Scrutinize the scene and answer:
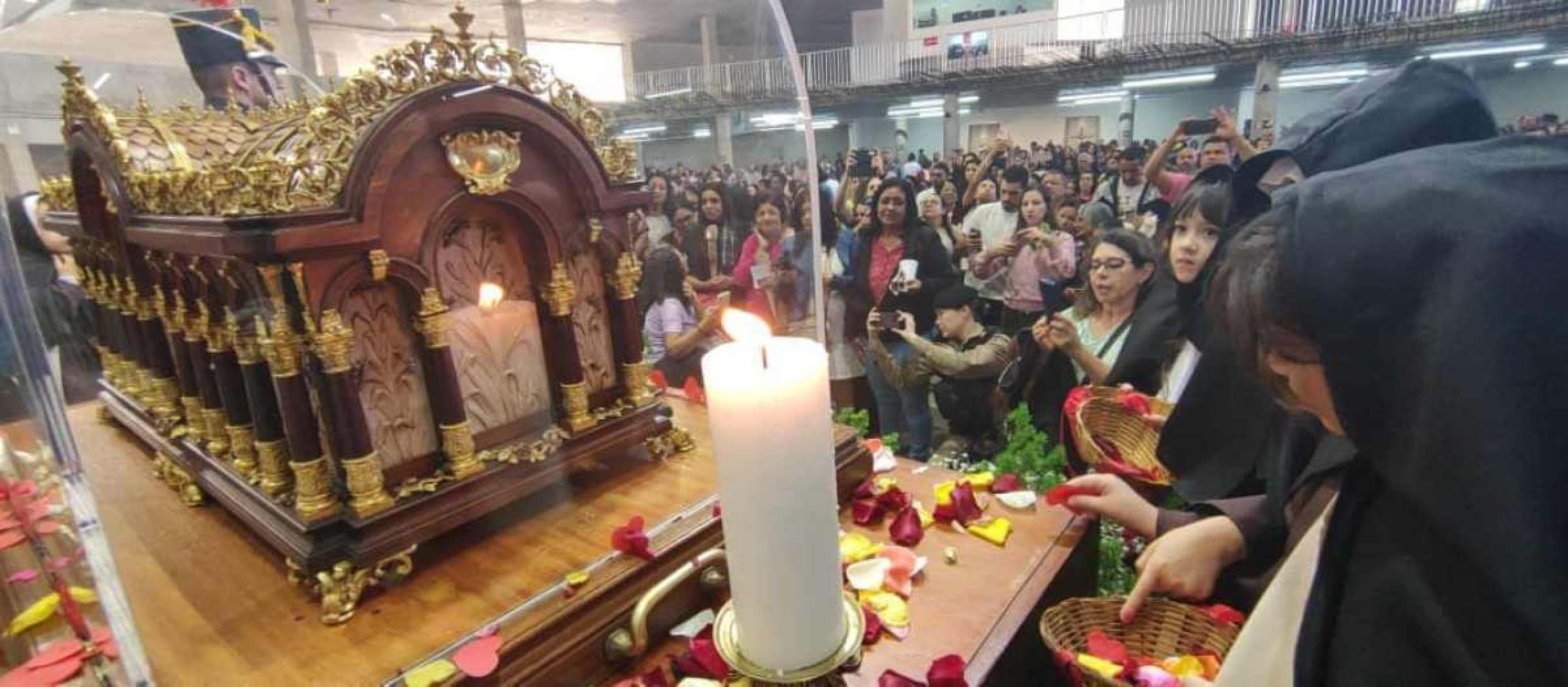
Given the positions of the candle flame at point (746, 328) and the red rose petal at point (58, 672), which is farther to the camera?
Result: the red rose petal at point (58, 672)

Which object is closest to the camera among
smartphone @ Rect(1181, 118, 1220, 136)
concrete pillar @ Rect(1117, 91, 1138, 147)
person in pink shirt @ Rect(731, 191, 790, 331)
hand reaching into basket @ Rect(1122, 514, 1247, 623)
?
hand reaching into basket @ Rect(1122, 514, 1247, 623)

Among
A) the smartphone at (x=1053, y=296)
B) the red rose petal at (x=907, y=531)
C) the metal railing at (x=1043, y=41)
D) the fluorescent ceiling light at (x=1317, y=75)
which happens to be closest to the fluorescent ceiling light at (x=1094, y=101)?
the metal railing at (x=1043, y=41)

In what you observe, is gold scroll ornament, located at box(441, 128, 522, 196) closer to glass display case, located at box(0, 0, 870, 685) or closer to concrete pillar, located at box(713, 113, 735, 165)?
glass display case, located at box(0, 0, 870, 685)

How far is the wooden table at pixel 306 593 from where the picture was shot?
919 mm

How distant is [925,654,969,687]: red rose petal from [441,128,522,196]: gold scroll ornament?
95 cm

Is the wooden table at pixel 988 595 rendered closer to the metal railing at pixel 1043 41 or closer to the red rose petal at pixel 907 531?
the red rose petal at pixel 907 531

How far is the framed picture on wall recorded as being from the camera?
3764 mm

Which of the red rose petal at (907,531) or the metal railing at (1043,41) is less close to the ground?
the metal railing at (1043,41)

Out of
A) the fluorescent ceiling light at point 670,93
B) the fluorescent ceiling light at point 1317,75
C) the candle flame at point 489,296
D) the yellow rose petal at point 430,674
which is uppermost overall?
the fluorescent ceiling light at point 1317,75

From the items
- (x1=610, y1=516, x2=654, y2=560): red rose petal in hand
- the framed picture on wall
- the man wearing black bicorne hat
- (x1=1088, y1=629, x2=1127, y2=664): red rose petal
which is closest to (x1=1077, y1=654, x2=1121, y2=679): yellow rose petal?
(x1=1088, y1=629, x2=1127, y2=664): red rose petal

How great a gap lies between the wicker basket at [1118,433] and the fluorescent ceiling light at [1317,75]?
136cm

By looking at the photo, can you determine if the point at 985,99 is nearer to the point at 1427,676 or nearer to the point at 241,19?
the point at 241,19

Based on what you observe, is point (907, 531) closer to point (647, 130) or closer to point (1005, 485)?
point (1005, 485)

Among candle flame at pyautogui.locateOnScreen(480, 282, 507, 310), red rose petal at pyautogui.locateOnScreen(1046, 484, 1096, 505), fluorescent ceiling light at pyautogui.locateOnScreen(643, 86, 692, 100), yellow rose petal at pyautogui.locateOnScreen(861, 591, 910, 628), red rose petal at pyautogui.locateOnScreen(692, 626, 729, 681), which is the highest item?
fluorescent ceiling light at pyautogui.locateOnScreen(643, 86, 692, 100)
